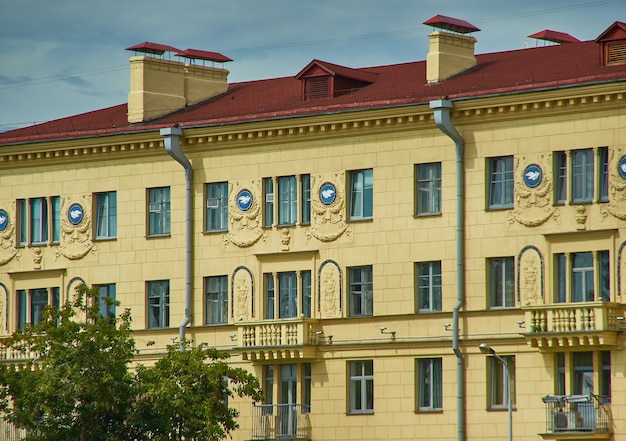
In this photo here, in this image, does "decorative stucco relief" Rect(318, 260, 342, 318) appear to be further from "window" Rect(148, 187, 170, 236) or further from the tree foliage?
"window" Rect(148, 187, 170, 236)

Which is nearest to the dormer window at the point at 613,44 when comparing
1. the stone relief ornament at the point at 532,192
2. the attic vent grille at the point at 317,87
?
the stone relief ornament at the point at 532,192

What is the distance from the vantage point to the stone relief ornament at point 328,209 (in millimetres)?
64069

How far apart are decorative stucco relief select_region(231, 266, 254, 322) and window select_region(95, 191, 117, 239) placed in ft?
18.4

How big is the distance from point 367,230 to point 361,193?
1.34 metres

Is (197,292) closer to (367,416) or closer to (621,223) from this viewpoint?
(367,416)

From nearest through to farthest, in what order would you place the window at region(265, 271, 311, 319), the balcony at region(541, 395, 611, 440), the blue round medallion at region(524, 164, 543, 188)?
the balcony at region(541, 395, 611, 440) → the blue round medallion at region(524, 164, 543, 188) → the window at region(265, 271, 311, 319)

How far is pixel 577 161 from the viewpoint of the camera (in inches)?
2346

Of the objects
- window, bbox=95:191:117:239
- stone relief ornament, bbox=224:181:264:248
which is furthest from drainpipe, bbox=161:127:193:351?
window, bbox=95:191:117:239

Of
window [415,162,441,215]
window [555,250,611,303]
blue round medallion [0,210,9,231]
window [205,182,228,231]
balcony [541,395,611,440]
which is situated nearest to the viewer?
balcony [541,395,611,440]

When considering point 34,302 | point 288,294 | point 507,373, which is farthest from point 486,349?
point 34,302

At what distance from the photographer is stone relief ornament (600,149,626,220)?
58250mm

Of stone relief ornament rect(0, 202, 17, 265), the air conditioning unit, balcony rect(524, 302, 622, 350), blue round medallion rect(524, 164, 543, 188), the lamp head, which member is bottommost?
the air conditioning unit

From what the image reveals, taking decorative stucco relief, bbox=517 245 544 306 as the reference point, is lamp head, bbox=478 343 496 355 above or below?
below

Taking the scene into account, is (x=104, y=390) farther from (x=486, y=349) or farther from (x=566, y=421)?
(x=566, y=421)
